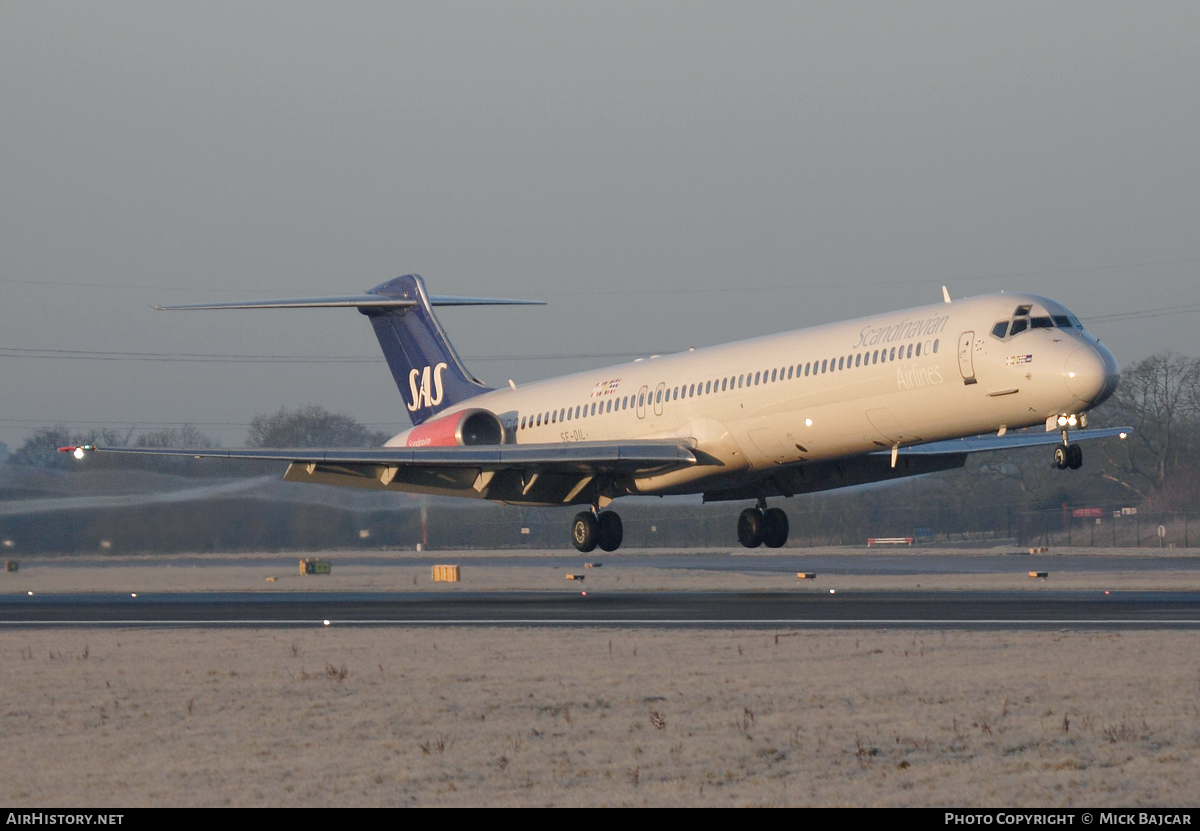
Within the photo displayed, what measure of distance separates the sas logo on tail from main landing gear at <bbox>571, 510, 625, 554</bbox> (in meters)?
8.15

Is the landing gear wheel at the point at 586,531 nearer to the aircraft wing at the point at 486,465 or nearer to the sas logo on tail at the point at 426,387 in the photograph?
the aircraft wing at the point at 486,465

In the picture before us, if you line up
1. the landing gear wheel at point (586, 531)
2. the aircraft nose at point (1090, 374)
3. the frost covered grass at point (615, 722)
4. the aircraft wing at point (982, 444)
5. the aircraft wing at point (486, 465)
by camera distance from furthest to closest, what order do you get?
1. the landing gear wheel at point (586, 531)
2. the aircraft wing at point (982, 444)
3. the aircraft wing at point (486, 465)
4. the aircraft nose at point (1090, 374)
5. the frost covered grass at point (615, 722)

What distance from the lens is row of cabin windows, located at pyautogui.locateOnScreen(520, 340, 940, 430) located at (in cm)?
2656

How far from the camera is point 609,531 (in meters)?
34.7

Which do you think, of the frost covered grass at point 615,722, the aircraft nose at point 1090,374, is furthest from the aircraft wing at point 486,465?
the frost covered grass at point 615,722

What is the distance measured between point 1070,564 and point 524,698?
36819mm

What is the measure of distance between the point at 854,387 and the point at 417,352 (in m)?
17.8

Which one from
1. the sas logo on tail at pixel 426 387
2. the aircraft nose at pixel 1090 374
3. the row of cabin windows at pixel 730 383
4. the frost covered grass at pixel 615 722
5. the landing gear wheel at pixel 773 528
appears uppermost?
the sas logo on tail at pixel 426 387

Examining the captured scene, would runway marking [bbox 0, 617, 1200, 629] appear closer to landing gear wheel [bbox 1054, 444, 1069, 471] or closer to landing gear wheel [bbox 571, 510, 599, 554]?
landing gear wheel [bbox 1054, 444, 1069, 471]

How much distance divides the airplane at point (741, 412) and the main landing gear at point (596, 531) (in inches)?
1.5

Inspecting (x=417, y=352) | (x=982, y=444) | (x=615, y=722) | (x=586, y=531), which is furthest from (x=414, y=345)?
(x=615, y=722)

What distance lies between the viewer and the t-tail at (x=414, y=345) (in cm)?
4094

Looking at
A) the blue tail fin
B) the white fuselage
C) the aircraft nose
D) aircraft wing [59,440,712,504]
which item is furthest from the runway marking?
the blue tail fin

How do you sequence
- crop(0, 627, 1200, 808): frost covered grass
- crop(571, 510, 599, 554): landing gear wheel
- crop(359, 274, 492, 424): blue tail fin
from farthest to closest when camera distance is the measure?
1. crop(359, 274, 492, 424): blue tail fin
2. crop(571, 510, 599, 554): landing gear wheel
3. crop(0, 627, 1200, 808): frost covered grass
